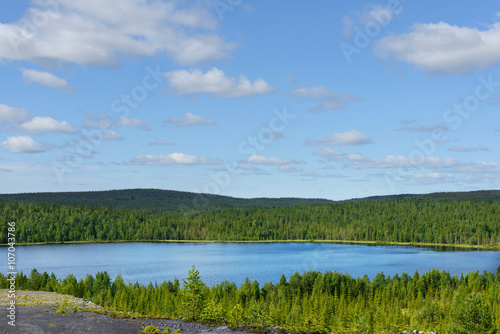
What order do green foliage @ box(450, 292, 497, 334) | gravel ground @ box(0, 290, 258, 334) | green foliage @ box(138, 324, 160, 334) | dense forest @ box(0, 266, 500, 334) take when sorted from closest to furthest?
green foliage @ box(138, 324, 160, 334) < gravel ground @ box(0, 290, 258, 334) < green foliage @ box(450, 292, 497, 334) < dense forest @ box(0, 266, 500, 334)

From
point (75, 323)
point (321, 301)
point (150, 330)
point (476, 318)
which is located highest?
point (150, 330)

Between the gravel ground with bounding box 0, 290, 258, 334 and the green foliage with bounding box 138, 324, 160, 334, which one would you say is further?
the gravel ground with bounding box 0, 290, 258, 334

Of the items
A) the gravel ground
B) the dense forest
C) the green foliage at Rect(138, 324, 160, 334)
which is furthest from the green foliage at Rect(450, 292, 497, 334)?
the green foliage at Rect(138, 324, 160, 334)

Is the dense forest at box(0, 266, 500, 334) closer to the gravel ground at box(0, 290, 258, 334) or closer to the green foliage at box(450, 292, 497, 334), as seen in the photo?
the green foliage at box(450, 292, 497, 334)

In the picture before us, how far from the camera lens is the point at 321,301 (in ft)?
323

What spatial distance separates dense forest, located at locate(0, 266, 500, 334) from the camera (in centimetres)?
7094

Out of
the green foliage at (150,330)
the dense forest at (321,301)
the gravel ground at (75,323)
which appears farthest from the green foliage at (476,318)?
the green foliage at (150,330)

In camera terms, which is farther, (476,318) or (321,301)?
(321,301)

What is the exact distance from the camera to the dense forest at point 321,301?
70.9 m

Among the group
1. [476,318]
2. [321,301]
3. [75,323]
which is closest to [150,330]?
[75,323]

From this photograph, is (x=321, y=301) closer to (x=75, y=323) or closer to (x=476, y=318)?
(x=476, y=318)

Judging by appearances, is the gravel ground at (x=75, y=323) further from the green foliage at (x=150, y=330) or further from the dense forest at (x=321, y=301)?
the dense forest at (x=321, y=301)

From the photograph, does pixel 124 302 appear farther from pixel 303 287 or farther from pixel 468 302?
pixel 468 302

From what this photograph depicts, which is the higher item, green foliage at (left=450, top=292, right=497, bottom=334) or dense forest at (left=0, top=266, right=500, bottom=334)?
green foliage at (left=450, top=292, right=497, bottom=334)
